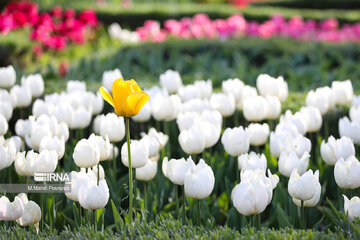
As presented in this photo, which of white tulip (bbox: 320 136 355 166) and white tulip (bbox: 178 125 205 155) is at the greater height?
white tulip (bbox: 178 125 205 155)

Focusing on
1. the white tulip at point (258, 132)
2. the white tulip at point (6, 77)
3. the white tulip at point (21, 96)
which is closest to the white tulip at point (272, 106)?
the white tulip at point (258, 132)

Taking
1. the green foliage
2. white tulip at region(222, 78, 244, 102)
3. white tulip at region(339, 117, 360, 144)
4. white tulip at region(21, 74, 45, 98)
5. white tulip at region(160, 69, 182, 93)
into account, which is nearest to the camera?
the green foliage

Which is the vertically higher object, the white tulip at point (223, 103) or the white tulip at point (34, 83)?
the white tulip at point (34, 83)

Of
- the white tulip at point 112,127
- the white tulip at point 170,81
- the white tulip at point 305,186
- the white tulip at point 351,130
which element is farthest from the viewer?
the white tulip at point 170,81

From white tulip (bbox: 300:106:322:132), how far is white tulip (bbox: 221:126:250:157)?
64cm

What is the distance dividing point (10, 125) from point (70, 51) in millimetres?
5896

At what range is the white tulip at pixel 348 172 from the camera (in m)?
2.54

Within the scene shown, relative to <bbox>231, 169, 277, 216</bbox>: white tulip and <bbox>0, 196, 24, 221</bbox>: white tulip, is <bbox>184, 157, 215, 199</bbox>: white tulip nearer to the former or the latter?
<bbox>231, 169, 277, 216</bbox>: white tulip

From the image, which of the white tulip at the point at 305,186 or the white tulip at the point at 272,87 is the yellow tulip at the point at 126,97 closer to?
the white tulip at the point at 305,186

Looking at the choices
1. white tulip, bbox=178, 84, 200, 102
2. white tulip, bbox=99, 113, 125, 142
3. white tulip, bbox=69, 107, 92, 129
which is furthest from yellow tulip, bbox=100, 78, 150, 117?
white tulip, bbox=178, 84, 200, 102

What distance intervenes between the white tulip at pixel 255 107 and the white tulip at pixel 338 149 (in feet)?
2.22

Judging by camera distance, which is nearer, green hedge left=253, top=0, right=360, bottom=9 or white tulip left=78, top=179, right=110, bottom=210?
white tulip left=78, top=179, right=110, bottom=210

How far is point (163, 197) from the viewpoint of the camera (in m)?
3.22

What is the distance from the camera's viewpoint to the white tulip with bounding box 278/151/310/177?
8.94 feet
